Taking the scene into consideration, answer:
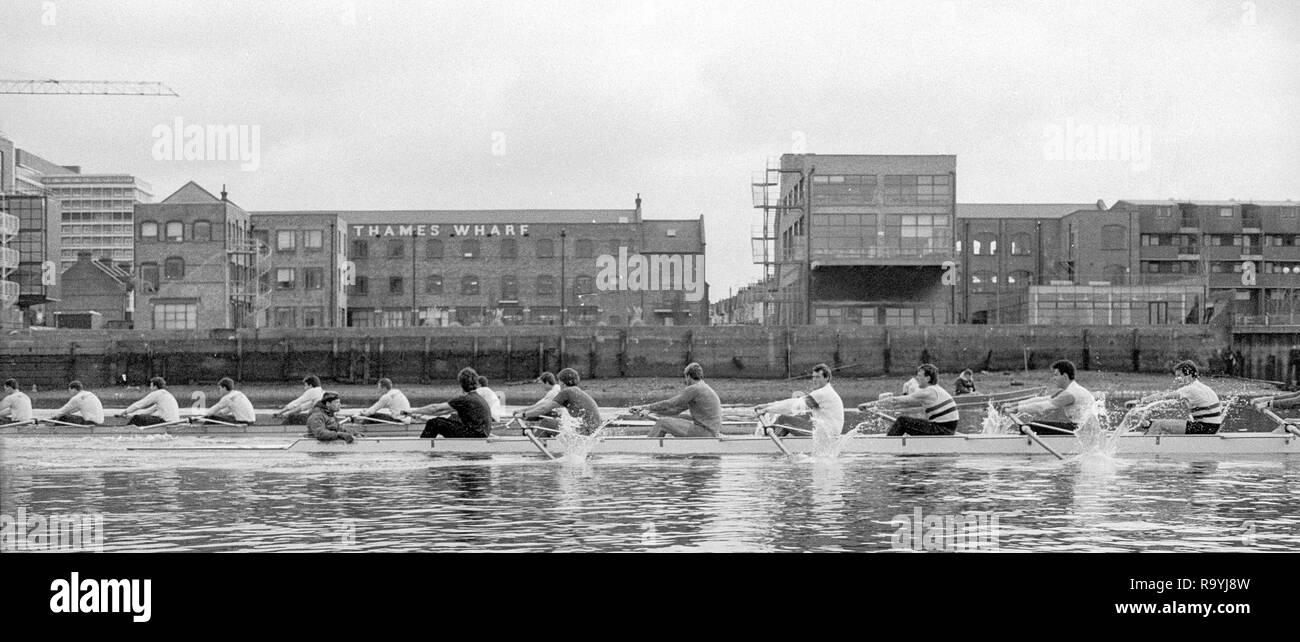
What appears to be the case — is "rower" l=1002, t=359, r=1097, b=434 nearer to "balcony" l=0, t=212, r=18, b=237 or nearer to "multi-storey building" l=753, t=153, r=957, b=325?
"multi-storey building" l=753, t=153, r=957, b=325

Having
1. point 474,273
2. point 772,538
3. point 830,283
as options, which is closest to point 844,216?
point 830,283

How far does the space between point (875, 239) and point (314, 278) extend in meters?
40.4

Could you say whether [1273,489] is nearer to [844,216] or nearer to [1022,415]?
[1022,415]

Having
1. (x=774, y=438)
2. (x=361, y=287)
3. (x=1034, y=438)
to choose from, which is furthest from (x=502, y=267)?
(x=1034, y=438)

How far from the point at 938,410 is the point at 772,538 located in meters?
9.68

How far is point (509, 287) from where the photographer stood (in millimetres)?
88812

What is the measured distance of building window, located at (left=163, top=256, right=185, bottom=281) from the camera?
76.4m

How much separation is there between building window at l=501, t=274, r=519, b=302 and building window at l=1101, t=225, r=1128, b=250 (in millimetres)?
42040

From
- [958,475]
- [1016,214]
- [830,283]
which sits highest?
[1016,214]

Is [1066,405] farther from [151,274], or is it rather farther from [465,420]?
[151,274]

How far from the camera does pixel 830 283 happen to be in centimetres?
7019

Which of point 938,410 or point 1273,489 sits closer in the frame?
point 1273,489

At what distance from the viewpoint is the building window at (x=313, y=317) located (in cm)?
8500
